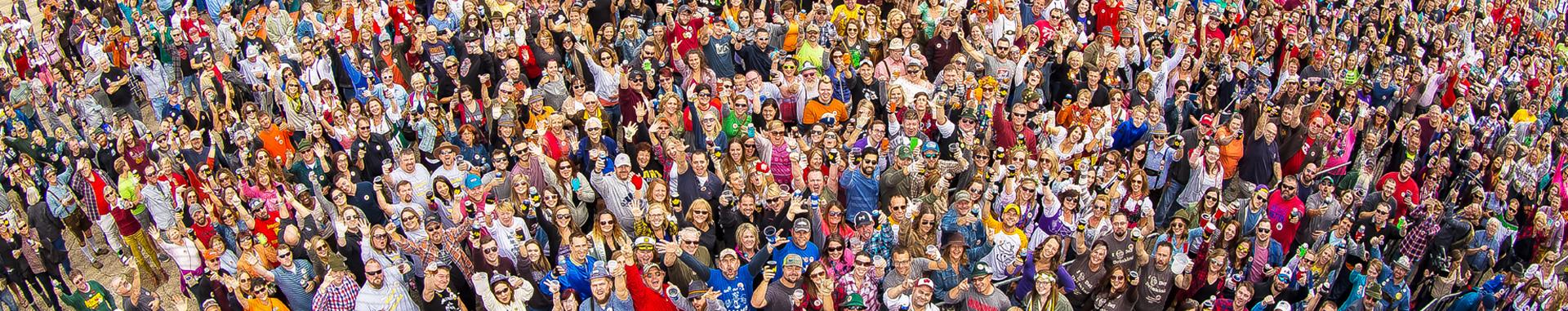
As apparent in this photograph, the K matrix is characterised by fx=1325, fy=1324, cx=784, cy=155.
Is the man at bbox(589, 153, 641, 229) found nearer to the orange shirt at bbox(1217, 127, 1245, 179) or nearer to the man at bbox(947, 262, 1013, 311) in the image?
the man at bbox(947, 262, 1013, 311)

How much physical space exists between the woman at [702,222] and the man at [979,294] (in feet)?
6.53

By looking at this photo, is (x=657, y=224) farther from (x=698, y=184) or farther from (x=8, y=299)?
(x=8, y=299)

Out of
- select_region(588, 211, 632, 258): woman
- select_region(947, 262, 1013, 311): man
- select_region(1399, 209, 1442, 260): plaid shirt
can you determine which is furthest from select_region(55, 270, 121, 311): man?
select_region(1399, 209, 1442, 260): plaid shirt

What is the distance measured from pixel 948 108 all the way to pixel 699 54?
2570 millimetres

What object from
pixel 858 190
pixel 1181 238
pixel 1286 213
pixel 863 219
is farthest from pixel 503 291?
pixel 1286 213

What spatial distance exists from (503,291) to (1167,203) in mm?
6504

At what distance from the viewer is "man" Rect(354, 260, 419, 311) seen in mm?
10031

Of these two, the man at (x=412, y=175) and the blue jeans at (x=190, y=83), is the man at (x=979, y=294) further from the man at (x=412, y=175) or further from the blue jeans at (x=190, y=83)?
the blue jeans at (x=190, y=83)

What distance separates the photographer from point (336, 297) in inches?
402

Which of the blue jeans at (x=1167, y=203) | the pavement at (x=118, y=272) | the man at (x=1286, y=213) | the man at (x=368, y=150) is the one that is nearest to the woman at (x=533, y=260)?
the man at (x=368, y=150)

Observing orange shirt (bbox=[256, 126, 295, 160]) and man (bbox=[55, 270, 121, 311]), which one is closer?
man (bbox=[55, 270, 121, 311])

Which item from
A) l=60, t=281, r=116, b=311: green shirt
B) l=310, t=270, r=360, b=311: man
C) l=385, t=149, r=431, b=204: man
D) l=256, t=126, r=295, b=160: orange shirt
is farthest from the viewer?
l=256, t=126, r=295, b=160: orange shirt

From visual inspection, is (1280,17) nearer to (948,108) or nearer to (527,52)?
(948,108)

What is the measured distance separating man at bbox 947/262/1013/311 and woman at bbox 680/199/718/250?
1992mm
